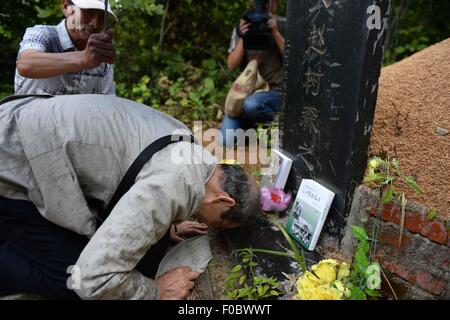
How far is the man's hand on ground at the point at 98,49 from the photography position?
2.24 meters

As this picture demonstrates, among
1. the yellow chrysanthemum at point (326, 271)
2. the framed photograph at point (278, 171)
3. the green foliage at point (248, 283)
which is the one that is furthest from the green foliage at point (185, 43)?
the yellow chrysanthemum at point (326, 271)

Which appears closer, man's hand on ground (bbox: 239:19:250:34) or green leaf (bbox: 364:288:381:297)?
green leaf (bbox: 364:288:381:297)

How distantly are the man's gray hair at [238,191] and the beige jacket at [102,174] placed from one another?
18cm

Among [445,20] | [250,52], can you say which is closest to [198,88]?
[250,52]

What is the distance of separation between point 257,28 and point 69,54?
1.91 meters

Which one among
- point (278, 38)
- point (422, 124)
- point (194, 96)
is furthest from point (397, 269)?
point (194, 96)

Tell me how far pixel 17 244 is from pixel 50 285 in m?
0.28

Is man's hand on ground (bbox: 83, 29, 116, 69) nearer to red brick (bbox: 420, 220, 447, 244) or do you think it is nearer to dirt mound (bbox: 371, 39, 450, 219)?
dirt mound (bbox: 371, 39, 450, 219)

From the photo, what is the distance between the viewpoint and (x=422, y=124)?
95.1 inches

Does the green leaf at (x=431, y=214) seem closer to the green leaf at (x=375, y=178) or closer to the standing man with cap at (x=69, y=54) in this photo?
the green leaf at (x=375, y=178)

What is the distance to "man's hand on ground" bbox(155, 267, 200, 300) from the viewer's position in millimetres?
2008

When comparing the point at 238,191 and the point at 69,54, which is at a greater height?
the point at 69,54

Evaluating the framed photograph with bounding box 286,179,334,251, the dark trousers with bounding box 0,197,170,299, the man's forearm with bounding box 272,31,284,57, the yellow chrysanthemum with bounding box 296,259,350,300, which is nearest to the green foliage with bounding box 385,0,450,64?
the man's forearm with bounding box 272,31,284,57

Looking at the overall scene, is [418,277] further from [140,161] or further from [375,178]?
[140,161]
